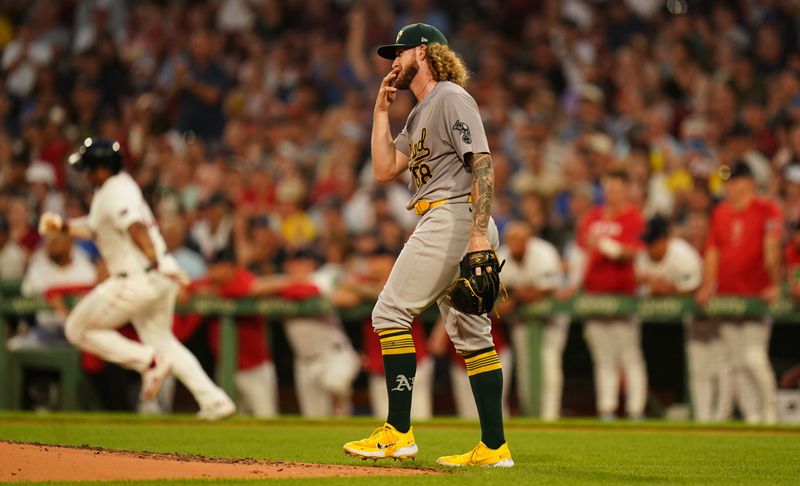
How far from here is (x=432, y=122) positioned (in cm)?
616

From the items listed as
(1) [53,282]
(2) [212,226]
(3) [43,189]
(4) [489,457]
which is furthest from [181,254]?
(4) [489,457]

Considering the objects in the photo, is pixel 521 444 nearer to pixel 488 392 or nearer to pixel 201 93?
pixel 488 392

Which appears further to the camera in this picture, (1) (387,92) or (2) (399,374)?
(1) (387,92)

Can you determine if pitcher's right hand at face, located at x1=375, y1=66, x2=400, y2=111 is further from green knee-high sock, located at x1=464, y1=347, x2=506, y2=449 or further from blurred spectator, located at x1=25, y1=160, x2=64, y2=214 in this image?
blurred spectator, located at x1=25, y1=160, x2=64, y2=214

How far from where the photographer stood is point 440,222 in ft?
20.2

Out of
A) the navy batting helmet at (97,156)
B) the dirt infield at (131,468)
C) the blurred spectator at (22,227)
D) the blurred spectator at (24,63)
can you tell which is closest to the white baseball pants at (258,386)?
the navy batting helmet at (97,156)

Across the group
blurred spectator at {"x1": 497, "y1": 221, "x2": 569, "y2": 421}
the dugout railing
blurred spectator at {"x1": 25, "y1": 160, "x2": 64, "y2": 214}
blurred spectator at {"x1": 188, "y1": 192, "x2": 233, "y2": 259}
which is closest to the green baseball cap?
blurred spectator at {"x1": 497, "y1": 221, "x2": 569, "y2": 421}

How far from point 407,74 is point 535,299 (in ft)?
17.4

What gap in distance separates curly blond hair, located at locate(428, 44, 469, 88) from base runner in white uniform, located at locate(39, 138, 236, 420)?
387 cm

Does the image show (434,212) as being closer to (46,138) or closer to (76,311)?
(76,311)

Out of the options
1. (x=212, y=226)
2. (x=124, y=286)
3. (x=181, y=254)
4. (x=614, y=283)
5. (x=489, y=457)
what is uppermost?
(x=212, y=226)

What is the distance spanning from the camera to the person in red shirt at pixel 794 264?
10.7 meters

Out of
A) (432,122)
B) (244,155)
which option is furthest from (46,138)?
(432,122)

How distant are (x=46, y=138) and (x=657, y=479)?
473 inches
